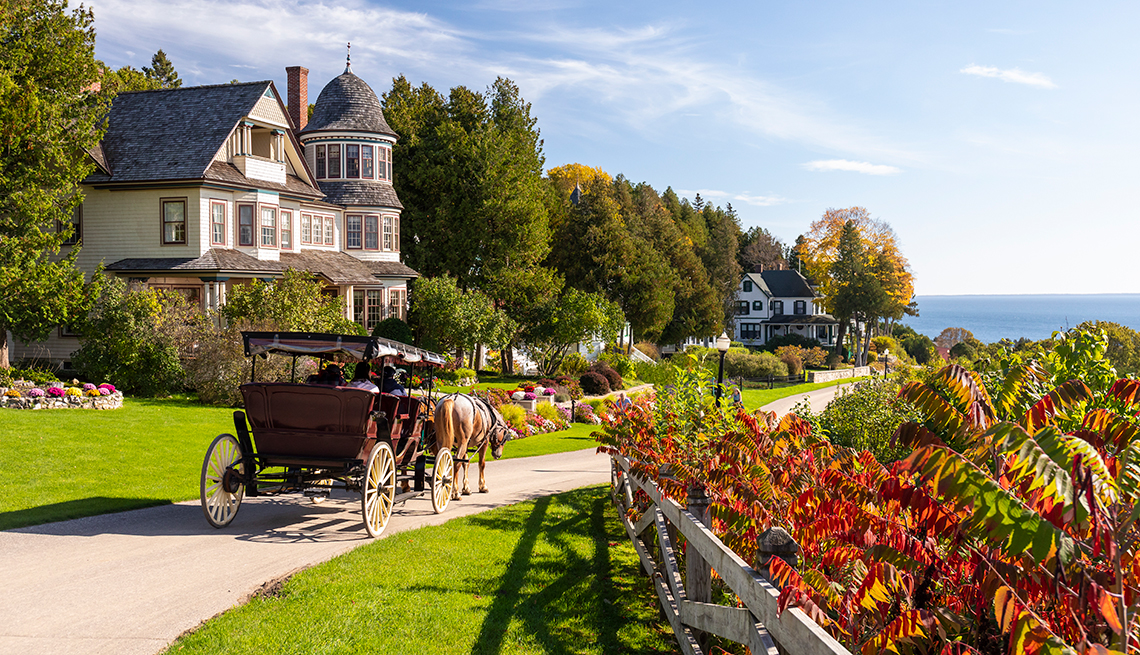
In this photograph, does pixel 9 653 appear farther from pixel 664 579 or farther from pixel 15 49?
pixel 15 49

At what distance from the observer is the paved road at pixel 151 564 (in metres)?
6.57

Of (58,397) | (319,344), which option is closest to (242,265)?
(58,397)

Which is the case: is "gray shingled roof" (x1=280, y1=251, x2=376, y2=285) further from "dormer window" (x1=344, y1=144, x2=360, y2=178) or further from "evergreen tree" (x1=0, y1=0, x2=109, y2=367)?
"evergreen tree" (x1=0, y1=0, x2=109, y2=367)

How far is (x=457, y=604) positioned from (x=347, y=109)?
3836cm

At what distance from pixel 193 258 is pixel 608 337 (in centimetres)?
2192

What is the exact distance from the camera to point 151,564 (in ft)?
27.6

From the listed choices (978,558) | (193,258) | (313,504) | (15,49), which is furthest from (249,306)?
(978,558)

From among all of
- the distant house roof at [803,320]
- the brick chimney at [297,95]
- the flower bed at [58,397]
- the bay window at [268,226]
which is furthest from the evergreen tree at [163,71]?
the distant house roof at [803,320]

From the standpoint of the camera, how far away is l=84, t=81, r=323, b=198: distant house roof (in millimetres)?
30531

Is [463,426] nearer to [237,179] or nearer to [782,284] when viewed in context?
[237,179]

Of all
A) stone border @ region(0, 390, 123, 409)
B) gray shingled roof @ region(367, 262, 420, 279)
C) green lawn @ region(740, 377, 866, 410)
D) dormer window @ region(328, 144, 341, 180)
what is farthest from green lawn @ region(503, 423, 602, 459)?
dormer window @ region(328, 144, 341, 180)

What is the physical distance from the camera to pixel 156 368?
25672mm

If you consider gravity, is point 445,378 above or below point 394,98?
below

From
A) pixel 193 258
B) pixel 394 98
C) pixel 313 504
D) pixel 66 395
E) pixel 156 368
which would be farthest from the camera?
pixel 394 98
